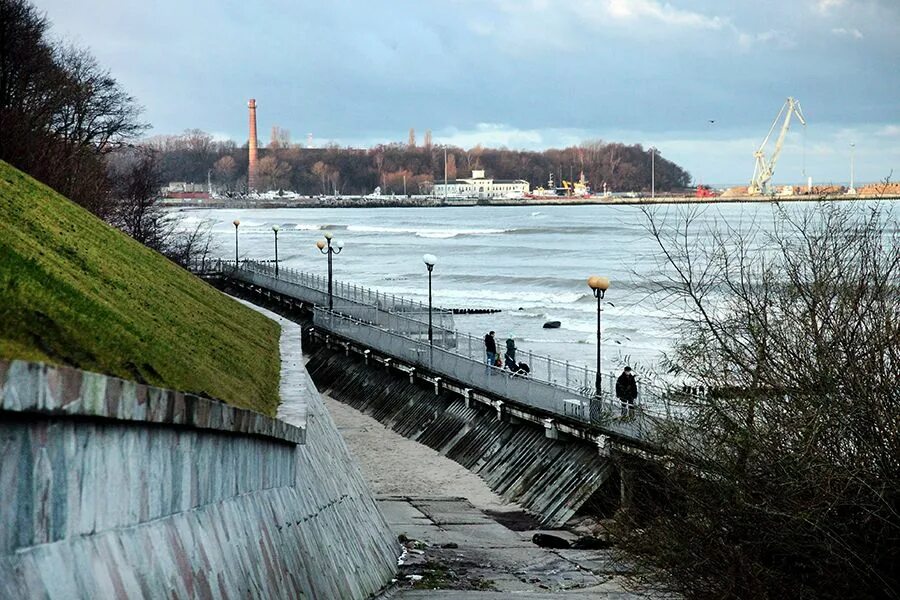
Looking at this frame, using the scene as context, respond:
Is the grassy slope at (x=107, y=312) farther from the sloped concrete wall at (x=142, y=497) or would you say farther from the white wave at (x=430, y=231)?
the white wave at (x=430, y=231)

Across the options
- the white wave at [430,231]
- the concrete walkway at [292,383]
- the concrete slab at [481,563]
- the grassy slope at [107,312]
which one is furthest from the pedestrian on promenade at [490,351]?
the white wave at [430,231]

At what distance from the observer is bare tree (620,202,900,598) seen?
36.9 ft

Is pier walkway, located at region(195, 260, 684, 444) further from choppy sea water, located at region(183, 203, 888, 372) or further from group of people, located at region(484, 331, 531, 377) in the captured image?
choppy sea water, located at region(183, 203, 888, 372)

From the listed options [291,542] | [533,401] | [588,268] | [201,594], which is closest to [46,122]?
[533,401]

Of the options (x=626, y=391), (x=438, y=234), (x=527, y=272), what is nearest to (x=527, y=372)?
(x=626, y=391)

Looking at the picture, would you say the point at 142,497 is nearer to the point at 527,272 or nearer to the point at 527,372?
the point at 527,372

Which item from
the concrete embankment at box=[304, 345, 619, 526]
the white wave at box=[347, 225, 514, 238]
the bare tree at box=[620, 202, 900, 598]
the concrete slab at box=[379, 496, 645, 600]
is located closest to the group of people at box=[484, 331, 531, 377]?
the concrete embankment at box=[304, 345, 619, 526]

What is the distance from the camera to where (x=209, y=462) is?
9555mm

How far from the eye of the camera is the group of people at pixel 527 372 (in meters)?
23.2

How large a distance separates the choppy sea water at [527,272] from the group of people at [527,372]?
556 millimetres

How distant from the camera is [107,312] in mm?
10523

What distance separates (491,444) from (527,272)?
74691 mm

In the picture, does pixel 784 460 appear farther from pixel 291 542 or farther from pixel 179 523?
pixel 179 523

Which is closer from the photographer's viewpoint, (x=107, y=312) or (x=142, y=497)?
(x=142, y=497)
